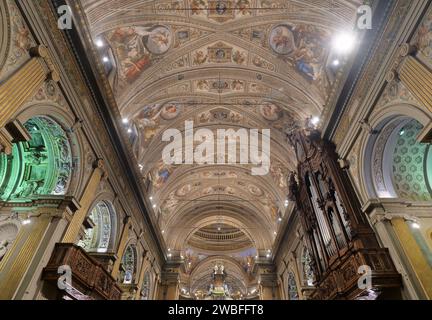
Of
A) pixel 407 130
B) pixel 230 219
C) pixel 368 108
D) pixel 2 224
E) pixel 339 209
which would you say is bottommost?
pixel 2 224

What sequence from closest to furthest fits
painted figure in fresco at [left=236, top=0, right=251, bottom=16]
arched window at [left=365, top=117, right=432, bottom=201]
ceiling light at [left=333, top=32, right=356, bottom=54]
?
arched window at [left=365, top=117, right=432, bottom=201], ceiling light at [left=333, top=32, right=356, bottom=54], painted figure in fresco at [left=236, top=0, right=251, bottom=16]

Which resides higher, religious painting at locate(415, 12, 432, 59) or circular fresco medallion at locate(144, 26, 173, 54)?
circular fresco medallion at locate(144, 26, 173, 54)

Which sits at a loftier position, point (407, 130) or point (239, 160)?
point (239, 160)

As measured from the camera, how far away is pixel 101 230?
A: 11.9 m

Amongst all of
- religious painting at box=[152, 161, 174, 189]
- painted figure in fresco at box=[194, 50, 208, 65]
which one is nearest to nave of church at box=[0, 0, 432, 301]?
painted figure in fresco at box=[194, 50, 208, 65]

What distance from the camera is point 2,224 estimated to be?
7742mm

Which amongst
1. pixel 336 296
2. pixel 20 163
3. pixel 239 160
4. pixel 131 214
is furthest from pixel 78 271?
pixel 239 160

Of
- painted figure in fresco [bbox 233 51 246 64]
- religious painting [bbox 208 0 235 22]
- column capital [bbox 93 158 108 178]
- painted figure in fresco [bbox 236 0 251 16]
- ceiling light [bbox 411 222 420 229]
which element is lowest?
ceiling light [bbox 411 222 420 229]

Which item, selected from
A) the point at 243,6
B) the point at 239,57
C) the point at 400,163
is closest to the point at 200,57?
the point at 239,57

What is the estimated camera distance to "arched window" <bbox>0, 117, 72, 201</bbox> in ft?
27.2

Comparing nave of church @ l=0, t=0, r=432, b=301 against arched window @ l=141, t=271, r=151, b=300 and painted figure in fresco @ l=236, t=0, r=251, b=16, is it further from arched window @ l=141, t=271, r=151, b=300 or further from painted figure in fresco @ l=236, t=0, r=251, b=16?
arched window @ l=141, t=271, r=151, b=300

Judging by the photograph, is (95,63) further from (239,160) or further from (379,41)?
(239,160)

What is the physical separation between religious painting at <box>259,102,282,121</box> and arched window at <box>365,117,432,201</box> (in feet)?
24.4

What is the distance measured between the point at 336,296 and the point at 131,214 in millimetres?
10271
